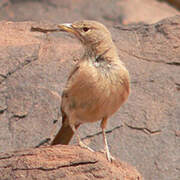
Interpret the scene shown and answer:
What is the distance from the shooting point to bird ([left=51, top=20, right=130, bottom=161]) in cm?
622

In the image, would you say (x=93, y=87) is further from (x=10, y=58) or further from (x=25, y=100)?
(x=10, y=58)

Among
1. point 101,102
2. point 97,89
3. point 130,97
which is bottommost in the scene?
point 130,97

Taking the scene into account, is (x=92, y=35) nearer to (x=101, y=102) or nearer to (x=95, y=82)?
(x=95, y=82)

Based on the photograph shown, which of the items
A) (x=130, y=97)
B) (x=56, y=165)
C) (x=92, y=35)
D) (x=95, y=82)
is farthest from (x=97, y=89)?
(x=130, y=97)

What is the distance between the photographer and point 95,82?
20.3 feet

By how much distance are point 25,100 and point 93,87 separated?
2041 millimetres

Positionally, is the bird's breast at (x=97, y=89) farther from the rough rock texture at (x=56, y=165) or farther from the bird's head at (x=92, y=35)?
the rough rock texture at (x=56, y=165)

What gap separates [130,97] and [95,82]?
7.37 feet

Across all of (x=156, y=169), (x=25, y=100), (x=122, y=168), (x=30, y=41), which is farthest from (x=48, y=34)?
(x=122, y=168)

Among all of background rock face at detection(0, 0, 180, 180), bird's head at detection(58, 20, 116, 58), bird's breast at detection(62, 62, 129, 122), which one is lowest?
background rock face at detection(0, 0, 180, 180)

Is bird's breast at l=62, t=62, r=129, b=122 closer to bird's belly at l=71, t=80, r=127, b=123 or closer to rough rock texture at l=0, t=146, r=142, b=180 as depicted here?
bird's belly at l=71, t=80, r=127, b=123

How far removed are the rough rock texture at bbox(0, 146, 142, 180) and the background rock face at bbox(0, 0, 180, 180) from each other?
5.83 feet

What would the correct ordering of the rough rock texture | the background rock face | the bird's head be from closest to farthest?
the rough rock texture
the bird's head
the background rock face

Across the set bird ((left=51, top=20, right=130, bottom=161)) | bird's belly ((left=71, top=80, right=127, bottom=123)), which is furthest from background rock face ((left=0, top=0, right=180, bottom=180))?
bird's belly ((left=71, top=80, right=127, bottom=123))
